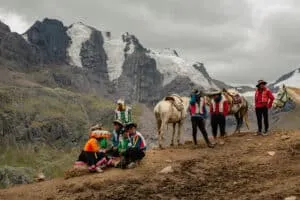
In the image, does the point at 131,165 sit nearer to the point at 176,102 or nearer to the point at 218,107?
the point at 176,102

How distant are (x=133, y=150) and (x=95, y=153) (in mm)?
1447

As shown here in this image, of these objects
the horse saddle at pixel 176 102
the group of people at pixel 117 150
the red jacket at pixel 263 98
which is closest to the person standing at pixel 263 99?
the red jacket at pixel 263 98

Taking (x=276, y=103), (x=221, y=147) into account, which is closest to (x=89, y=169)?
(x=221, y=147)

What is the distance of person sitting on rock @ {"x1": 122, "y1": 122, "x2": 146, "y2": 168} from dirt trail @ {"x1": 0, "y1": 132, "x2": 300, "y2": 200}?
374 mm

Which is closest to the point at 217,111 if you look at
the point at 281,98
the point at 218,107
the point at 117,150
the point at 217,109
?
the point at 217,109

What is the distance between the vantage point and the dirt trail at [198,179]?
17750mm

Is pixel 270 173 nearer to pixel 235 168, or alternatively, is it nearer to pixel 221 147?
pixel 235 168

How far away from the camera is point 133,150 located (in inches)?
861

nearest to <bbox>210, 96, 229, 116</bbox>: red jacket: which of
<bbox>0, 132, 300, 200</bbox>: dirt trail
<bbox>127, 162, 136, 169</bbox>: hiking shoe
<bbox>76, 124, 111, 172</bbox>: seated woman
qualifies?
<bbox>0, 132, 300, 200</bbox>: dirt trail

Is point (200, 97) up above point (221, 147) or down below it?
above

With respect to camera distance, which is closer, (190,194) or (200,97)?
(190,194)

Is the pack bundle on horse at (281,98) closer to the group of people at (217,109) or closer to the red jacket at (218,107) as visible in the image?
the group of people at (217,109)

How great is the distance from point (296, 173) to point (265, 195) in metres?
3.07

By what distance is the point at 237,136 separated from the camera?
2792 centimetres
